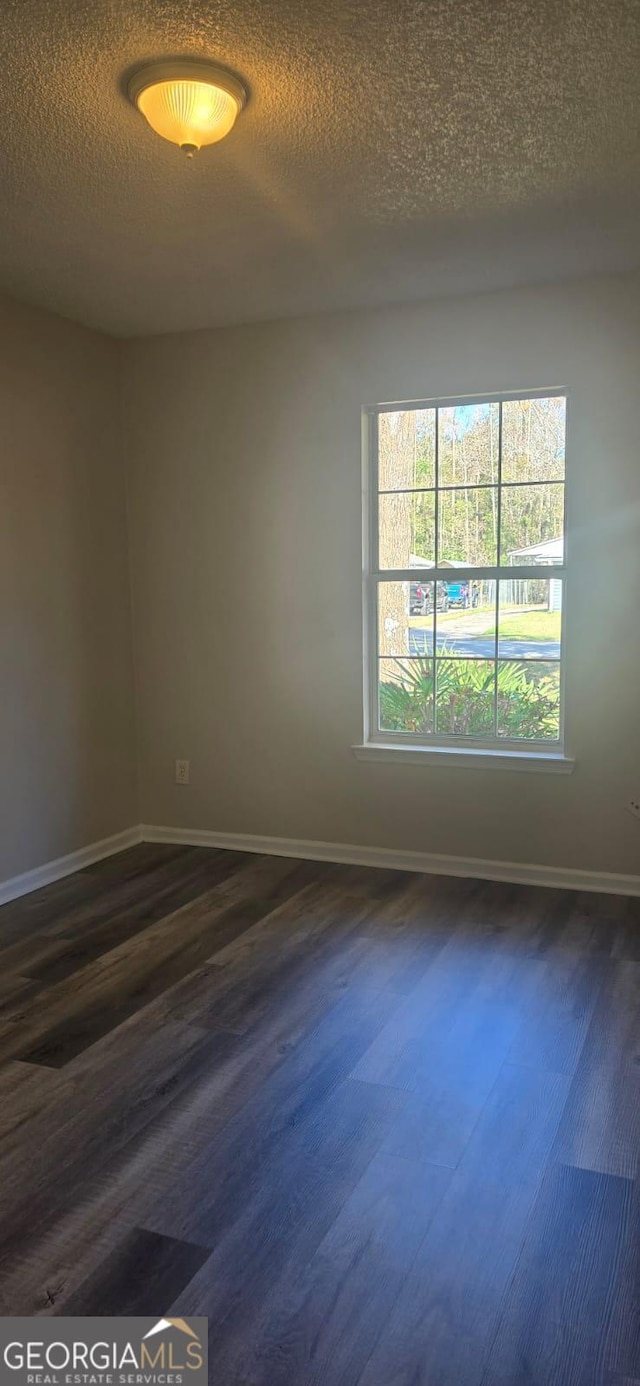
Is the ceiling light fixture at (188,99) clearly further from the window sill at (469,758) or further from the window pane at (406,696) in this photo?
the window sill at (469,758)

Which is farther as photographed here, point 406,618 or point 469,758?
point 406,618

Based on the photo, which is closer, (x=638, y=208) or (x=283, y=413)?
(x=638, y=208)

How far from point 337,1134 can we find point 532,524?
2.63 metres

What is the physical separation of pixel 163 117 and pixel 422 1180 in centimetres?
258

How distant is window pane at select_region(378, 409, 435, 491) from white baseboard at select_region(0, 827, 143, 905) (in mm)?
2170

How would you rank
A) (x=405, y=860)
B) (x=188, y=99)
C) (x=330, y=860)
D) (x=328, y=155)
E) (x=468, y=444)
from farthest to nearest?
(x=330, y=860) < (x=405, y=860) < (x=468, y=444) < (x=328, y=155) < (x=188, y=99)

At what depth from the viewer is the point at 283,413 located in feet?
13.9

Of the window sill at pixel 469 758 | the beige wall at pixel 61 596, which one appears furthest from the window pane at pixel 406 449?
the beige wall at pixel 61 596

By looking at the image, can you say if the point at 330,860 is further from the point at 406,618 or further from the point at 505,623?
the point at 505,623

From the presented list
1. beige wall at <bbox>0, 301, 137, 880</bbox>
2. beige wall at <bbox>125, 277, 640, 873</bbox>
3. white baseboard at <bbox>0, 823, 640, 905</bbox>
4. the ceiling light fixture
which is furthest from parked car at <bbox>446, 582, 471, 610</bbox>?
the ceiling light fixture

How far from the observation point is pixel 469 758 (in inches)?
159

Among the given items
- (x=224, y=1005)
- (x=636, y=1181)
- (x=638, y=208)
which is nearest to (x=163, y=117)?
(x=638, y=208)

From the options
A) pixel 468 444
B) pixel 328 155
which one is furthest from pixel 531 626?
pixel 328 155

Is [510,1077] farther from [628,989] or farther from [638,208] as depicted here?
[638,208]
